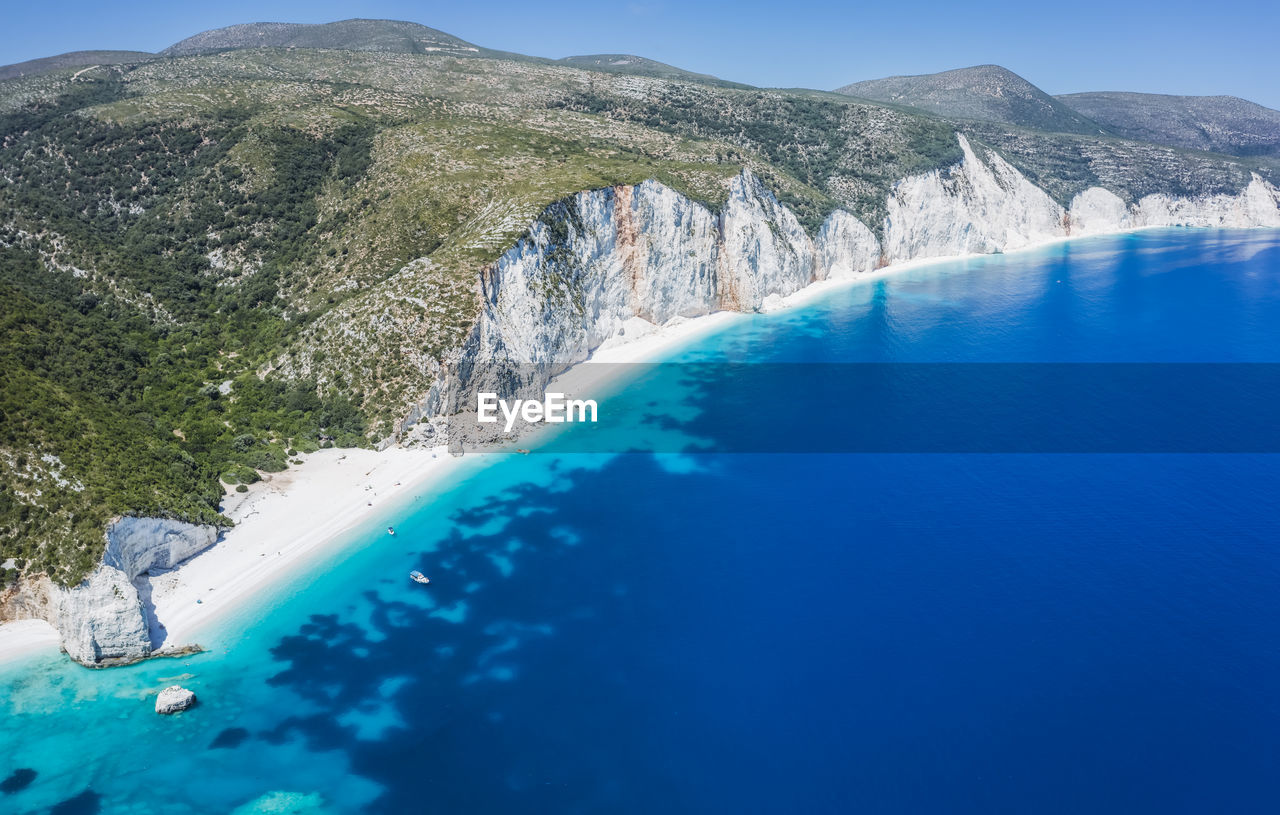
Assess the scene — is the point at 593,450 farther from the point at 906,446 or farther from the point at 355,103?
the point at 355,103

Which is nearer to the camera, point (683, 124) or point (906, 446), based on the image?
point (906, 446)

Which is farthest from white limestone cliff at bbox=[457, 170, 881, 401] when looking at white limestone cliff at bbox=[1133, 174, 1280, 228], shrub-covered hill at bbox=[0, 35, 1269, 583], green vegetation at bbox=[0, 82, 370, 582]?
white limestone cliff at bbox=[1133, 174, 1280, 228]

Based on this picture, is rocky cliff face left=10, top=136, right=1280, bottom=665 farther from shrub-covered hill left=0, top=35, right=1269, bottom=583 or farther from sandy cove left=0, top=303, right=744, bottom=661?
shrub-covered hill left=0, top=35, right=1269, bottom=583

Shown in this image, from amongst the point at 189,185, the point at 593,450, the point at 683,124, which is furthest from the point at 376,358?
the point at 683,124

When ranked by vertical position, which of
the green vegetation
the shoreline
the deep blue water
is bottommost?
the deep blue water

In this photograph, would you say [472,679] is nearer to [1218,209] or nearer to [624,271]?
[624,271]

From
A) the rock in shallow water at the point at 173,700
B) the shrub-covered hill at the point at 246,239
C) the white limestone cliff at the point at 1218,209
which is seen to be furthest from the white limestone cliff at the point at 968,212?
the rock in shallow water at the point at 173,700
